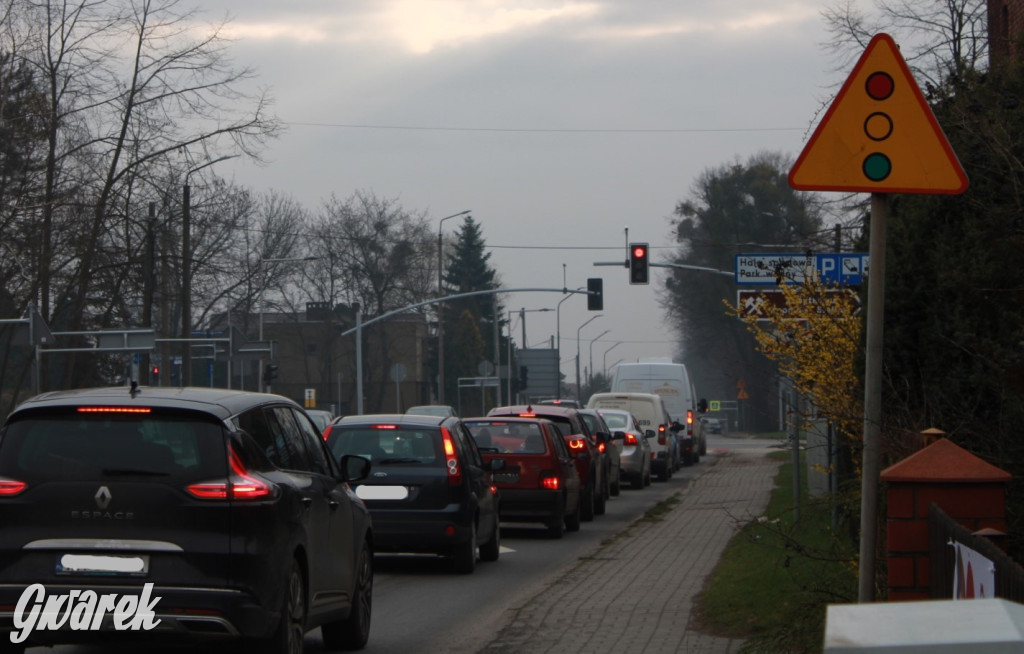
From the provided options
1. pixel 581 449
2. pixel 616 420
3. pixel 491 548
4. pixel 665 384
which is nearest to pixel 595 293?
pixel 665 384

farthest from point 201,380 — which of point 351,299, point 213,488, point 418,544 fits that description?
point 213,488

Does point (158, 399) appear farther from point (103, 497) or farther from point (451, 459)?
point (451, 459)

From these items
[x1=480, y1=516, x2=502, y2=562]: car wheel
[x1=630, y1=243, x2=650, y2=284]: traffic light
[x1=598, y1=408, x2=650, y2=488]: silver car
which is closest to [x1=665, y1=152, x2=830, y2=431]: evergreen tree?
[x1=630, y1=243, x2=650, y2=284]: traffic light

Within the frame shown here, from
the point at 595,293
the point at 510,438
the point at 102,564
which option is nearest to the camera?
the point at 102,564

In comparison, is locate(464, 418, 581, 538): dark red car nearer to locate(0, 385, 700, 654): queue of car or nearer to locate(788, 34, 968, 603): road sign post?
locate(0, 385, 700, 654): queue of car

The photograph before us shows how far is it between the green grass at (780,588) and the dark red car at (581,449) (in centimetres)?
647

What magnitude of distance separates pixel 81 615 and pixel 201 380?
92461 millimetres

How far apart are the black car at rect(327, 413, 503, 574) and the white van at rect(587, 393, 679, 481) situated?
20117 millimetres

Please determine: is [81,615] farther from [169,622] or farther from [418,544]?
[418,544]

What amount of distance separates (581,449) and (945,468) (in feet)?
51.6

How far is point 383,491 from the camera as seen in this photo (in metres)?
14.0

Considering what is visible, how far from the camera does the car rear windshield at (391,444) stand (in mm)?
14203

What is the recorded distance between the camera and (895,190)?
5551 mm

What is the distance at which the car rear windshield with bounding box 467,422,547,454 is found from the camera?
739 inches
